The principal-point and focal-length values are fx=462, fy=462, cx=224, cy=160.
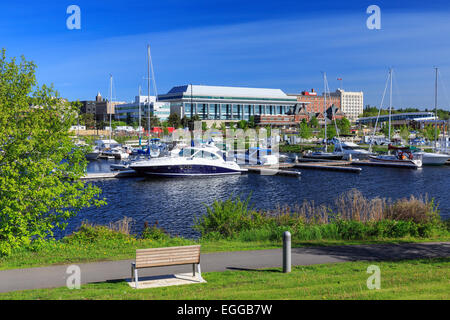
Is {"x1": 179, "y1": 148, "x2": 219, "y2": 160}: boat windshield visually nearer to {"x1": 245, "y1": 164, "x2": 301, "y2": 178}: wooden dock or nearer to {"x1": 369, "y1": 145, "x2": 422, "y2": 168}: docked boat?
{"x1": 245, "y1": 164, "x2": 301, "y2": 178}: wooden dock

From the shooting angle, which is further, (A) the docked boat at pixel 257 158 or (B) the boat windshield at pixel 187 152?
(A) the docked boat at pixel 257 158

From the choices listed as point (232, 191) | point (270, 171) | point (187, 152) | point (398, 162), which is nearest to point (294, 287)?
point (232, 191)

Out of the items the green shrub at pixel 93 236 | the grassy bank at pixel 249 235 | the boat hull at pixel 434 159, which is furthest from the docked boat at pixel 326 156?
the green shrub at pixel 93 236

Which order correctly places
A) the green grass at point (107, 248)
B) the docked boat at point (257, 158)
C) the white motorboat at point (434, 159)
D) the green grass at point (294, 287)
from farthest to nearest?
the white motorboat at point (434, 159), the docked boat at point (257, 158), the green grass at point (107, 248), the green grass at point (294, 287)

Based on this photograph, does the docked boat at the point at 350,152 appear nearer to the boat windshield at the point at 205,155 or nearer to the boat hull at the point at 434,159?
the boat hull at the point at 434,159

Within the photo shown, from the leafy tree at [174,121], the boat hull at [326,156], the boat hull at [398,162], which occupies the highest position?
the leafy tree at [174,121]

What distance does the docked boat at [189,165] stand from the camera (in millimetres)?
50875

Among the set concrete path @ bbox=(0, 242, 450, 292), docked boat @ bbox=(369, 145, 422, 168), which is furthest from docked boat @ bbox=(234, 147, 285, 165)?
concrete path @ bbox=(0, 242, 450, 292)

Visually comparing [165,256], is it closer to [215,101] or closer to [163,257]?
[163,257]

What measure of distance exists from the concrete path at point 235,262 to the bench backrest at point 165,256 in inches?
42.6

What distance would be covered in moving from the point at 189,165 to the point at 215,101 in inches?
5380

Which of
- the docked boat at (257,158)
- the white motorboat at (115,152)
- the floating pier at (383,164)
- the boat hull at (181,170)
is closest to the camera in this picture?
the boat hull at (181,170)

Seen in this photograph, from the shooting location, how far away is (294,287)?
9961mm
